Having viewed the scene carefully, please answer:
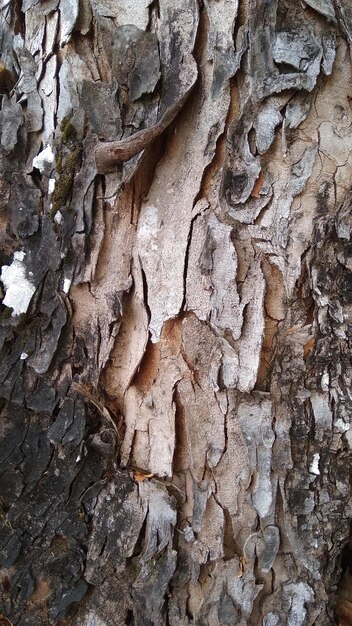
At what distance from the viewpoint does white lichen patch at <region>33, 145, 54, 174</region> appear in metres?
1.05

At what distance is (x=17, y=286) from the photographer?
108 cm

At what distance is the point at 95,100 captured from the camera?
0.98 metres

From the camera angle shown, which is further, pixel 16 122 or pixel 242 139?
pixel 16 122

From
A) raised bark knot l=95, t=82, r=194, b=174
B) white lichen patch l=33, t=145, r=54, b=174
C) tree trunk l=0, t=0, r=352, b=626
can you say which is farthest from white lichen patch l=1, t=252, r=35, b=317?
raised bark knot l=95, t=82, r=194, b=174

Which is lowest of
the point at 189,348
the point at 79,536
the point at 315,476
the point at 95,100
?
the point at 79,536

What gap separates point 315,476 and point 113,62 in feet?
2.84

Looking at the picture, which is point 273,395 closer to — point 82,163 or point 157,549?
point 157,549

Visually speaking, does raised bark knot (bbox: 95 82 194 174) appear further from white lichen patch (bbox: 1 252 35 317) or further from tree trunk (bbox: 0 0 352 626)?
white lichen patch (bbox: 1 252 35 317)

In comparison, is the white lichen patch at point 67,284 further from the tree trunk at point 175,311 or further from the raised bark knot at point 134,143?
the raised bark knot at point 134,143

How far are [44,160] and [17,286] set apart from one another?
25 centimetres

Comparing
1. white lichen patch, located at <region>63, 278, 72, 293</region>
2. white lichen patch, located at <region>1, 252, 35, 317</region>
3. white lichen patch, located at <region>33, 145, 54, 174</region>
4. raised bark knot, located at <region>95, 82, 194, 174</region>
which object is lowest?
white lichen patch, located at <region>1, 252, 35, 317</region>

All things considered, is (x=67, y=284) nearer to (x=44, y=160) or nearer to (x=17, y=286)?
(x=17, y=286)

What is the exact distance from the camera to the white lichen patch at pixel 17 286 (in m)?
1.08

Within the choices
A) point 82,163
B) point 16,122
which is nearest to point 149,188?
point 82,163
